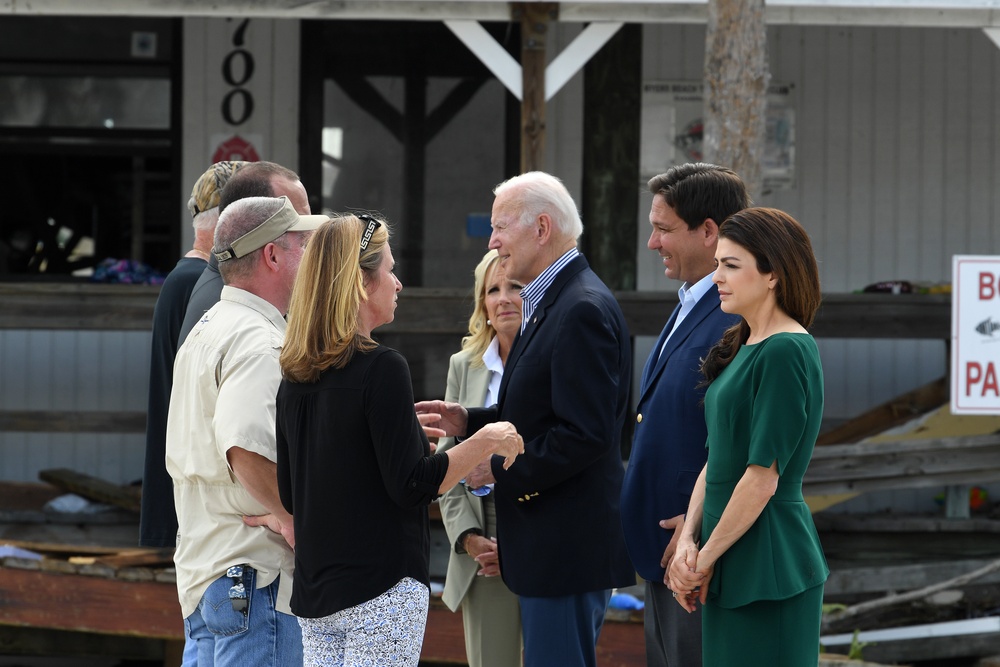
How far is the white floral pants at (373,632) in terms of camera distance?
2.86 metres

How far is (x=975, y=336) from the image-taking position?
6285 mm

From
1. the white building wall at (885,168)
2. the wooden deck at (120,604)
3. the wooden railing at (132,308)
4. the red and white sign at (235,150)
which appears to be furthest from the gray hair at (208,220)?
the white building wall at (885,168)

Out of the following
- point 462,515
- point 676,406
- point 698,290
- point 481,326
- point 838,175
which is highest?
point 838,175

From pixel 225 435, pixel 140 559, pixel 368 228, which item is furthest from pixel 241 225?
pixel 140 559

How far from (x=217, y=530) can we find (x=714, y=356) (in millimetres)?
1348

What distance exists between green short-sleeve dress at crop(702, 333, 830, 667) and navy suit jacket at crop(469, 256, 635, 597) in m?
0.47

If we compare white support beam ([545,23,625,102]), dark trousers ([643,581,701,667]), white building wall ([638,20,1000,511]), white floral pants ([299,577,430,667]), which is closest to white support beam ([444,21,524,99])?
white support beam ([545,23,625,102])

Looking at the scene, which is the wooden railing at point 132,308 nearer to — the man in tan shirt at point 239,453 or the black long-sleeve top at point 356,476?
the man in tan shirt at point 239,453

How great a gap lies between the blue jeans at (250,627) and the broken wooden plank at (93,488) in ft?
18.2

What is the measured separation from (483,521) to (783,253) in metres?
1.58

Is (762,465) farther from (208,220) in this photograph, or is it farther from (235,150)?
(235,150)

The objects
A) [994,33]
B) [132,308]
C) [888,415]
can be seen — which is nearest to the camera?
[994,33]

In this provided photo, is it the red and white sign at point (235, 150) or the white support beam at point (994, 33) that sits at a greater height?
the white support beam at point (994, 33)

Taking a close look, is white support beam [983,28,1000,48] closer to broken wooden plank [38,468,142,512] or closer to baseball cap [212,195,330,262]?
baseball cap [212,195,330,262]
